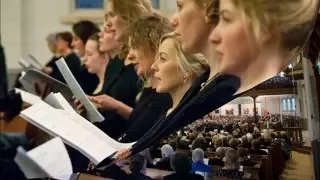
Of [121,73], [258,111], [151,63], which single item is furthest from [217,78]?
→ [121,73]

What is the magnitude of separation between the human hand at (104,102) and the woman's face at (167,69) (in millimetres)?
178

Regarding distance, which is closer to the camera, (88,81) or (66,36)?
(66,36)

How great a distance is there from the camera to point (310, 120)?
0.63m

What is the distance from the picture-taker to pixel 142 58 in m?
0.82

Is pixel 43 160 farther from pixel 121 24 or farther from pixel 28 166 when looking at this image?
pixel 121 24

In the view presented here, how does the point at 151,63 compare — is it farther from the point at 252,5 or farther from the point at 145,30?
the point at 252,5

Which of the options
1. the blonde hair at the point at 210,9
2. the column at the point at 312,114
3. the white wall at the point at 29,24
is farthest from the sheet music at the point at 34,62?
the column at the point at 312,114

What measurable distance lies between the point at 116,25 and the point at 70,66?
11cm

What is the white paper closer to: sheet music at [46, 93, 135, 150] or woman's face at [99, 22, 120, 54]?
sheet music at [46, 93, 135, 150]

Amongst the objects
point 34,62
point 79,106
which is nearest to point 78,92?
point 79,106

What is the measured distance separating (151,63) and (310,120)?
28 cm

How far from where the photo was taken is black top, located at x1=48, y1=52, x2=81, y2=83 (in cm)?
74

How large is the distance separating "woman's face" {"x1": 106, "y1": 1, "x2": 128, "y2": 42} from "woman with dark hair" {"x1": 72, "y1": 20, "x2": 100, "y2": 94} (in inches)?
1.3

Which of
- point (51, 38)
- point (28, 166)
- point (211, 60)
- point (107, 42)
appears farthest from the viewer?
point (107, 42)
